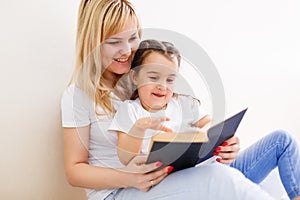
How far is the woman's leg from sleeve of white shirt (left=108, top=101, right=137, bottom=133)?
0.58ft

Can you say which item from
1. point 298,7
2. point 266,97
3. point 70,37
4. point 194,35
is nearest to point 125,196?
point 70,37

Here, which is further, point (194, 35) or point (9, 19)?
point (194, 35)

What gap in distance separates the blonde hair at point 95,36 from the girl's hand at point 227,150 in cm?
32

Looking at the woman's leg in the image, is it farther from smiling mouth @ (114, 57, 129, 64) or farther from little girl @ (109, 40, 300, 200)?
smiling mouth @ (114, 57, 129, 64)

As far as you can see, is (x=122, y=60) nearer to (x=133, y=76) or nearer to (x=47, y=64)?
(x=133, y=76)

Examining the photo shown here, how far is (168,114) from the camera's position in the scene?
1.27 meters

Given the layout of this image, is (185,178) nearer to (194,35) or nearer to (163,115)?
(163,115)

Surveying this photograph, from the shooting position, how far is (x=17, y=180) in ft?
3.97

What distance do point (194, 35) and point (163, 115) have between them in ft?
1.79

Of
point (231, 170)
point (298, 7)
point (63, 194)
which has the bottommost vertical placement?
point (63, 194)

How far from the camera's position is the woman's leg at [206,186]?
3.31 ft

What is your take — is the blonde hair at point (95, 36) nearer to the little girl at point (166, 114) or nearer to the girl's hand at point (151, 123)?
the little girl at point (166, 114)

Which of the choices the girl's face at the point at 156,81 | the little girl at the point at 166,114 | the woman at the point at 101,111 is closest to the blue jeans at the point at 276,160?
the little girl at the point at 166,114

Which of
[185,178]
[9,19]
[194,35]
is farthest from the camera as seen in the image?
[194,35]
